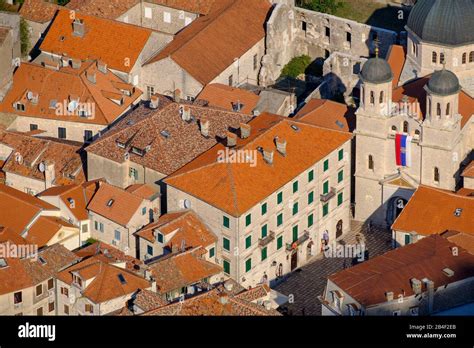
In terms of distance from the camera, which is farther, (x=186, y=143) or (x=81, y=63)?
(x=81, y=63)

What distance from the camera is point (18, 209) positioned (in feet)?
313

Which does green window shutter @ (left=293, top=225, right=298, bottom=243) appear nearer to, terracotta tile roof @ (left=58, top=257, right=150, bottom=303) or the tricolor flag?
the tricolor flag

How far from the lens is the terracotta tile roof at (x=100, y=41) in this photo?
112188mm

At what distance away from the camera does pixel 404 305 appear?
263 feet

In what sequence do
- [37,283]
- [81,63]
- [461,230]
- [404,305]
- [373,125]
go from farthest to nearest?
[81,63]
[373,125]
[461,230]
[37,283]
[404,305]

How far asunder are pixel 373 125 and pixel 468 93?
32.6 ft

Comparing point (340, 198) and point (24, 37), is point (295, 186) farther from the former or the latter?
point (24, 37)

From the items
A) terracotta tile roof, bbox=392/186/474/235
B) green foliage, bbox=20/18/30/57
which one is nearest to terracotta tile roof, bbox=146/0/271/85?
green foliage, bbox=20/18/30/57

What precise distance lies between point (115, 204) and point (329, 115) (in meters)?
19.5

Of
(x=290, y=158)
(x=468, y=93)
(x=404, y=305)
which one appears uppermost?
(x=468, y=93)

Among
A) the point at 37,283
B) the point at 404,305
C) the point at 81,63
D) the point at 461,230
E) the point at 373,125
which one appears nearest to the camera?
the point at 404,305

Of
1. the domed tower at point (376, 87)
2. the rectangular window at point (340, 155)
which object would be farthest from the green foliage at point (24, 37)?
the domed tower at point (376, 87)

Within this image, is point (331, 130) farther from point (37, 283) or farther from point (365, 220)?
point (37, 283)

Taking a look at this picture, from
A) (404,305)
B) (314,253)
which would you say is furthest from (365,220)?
(404,305)
